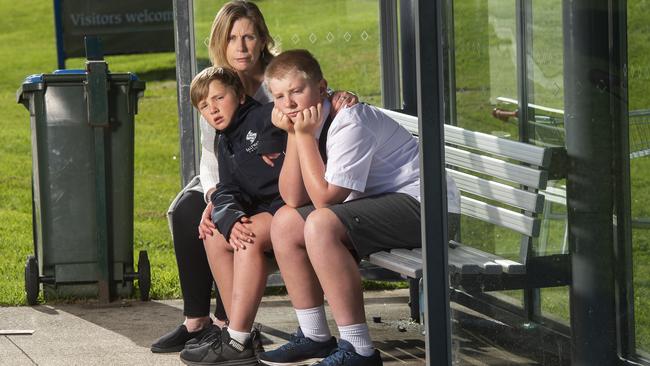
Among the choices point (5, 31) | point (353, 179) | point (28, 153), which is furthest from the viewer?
point (5, 31)

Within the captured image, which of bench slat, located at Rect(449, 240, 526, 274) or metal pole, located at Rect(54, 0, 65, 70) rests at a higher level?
metal pole, located at Rect(54, 0, 65, 70)

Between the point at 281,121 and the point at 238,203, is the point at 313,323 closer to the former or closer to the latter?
the point at 238,203

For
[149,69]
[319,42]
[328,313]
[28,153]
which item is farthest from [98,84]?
[149,69]

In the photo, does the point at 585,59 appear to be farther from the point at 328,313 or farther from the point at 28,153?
the point at 28,153

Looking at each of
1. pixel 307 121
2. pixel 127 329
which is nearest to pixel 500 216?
pixel 307 121

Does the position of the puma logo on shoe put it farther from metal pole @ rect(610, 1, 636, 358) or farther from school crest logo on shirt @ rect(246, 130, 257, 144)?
metal pole @ rect(610, 1, 636, 358)

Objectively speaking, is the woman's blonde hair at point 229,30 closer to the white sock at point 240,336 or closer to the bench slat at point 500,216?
the white sock at point 240,336

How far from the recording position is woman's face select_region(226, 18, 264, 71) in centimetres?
502

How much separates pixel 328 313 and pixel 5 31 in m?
17.3

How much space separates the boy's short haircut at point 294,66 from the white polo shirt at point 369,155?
0.13 m

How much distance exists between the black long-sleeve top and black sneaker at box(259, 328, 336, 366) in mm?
453

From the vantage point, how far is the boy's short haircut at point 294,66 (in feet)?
14.2

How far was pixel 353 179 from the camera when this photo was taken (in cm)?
420

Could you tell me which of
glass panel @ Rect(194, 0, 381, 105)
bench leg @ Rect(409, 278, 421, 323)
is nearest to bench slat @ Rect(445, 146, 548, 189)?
bench leg @ Rect(409, 278, 421, 323)
